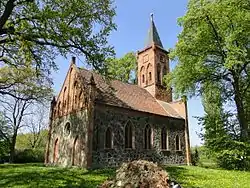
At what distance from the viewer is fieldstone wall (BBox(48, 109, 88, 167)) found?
21766 mm

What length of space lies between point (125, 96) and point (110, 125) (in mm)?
5186

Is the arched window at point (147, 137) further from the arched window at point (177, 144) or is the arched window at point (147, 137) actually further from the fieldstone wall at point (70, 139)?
the fieldstone wall at point (70, 139)

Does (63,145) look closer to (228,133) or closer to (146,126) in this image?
(146,126)

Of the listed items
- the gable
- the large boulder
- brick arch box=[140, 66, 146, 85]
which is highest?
brick arch box=[140, 66, 146, 85]

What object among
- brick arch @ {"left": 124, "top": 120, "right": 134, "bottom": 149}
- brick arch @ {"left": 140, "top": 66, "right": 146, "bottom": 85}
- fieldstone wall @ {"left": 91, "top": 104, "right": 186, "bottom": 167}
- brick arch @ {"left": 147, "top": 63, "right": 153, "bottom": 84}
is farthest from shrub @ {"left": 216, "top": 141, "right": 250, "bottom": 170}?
brick arch @ {"left": 140, "top": 66, "right": 146, "bottom": 85}

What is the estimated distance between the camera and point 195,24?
2266 cm

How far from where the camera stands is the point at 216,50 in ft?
74.0

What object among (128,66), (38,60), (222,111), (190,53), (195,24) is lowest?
(222,111)

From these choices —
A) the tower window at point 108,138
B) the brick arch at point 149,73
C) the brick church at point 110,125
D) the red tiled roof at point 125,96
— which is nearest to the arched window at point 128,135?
the brick church at point 110,125

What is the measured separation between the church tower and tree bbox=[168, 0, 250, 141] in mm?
8832

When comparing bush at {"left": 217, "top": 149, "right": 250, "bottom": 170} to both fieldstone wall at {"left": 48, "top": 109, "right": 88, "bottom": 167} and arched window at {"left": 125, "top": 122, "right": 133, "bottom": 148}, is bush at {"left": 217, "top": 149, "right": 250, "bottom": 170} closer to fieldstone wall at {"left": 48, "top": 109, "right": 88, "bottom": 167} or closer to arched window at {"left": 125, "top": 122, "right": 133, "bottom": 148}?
arched window at {"left": 125, "top": 122, "right": 133, "bottom": 148}

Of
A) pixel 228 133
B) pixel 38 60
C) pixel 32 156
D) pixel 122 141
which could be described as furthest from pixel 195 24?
pixel 32 156

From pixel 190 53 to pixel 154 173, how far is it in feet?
65.8

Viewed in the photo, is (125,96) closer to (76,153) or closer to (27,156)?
(76,153)
